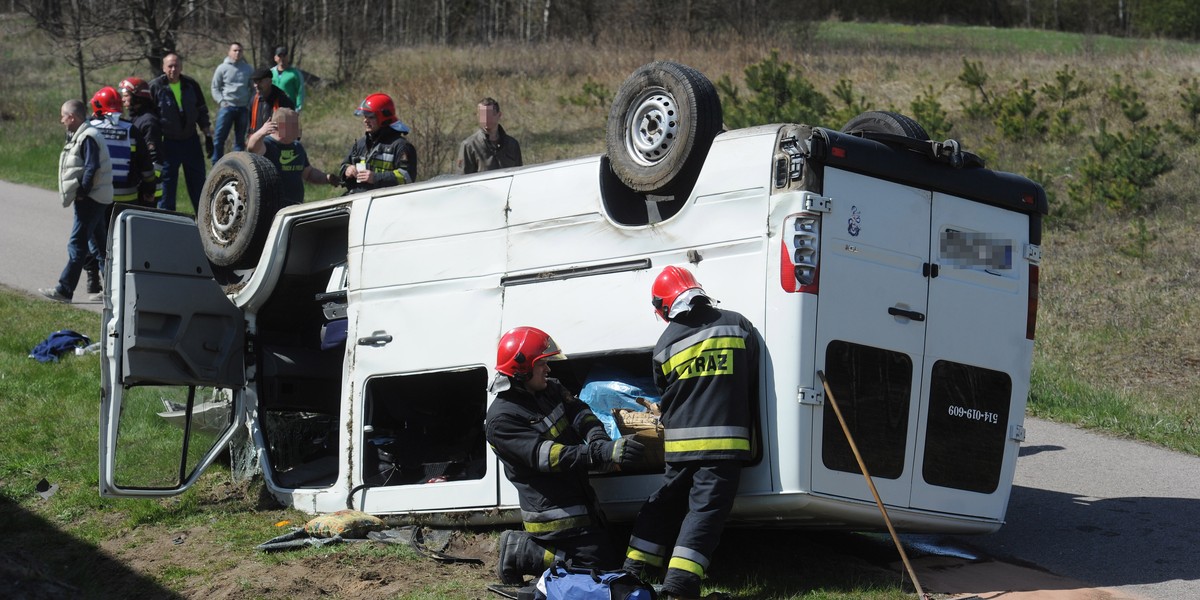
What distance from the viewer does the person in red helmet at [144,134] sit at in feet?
37.8

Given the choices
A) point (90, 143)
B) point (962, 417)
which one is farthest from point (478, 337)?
point (90, 143)

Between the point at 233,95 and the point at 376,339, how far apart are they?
9.25 metres

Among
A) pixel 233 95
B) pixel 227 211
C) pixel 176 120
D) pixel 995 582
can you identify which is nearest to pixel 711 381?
pixel 995 582

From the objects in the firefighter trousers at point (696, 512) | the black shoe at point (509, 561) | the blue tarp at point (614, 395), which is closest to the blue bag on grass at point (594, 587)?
the firefighter trousers at point (696, 512)

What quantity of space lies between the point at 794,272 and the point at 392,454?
2.88 metres

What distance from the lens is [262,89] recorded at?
487 inches

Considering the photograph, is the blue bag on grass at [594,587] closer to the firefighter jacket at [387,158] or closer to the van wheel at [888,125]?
the van wheel at [888,125]

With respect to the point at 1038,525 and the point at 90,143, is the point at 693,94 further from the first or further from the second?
the point at 90,143

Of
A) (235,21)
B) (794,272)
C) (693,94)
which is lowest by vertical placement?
(794,272)

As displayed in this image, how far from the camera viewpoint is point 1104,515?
696 cm

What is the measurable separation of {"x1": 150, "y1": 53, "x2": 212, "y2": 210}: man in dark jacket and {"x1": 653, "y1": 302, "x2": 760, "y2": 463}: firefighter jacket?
9.27 m

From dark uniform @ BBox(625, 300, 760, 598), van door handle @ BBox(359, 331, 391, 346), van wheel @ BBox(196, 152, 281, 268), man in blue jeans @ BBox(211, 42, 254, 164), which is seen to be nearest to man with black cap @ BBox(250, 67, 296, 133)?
man in blue jeans @ BBox(211, 42, 254, 164)

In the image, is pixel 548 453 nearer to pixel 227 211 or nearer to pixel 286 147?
pixel 227 211

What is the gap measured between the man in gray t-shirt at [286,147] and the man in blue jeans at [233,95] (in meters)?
5.01
